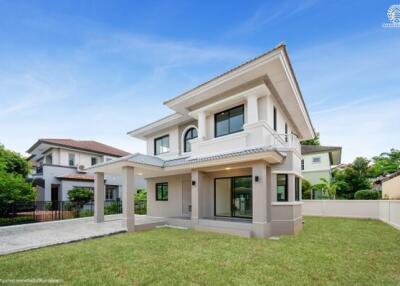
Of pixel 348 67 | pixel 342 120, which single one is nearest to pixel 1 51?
pixel 348 67

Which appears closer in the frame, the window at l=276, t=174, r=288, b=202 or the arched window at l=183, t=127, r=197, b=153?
the window at l=276, t=174, r=288, b=202

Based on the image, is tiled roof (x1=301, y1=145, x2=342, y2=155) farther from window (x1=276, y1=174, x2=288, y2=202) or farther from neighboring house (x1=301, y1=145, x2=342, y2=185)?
window (x1=276, y1=174, x2=288, y2=202)

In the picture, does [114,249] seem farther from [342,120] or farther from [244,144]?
[342,120]

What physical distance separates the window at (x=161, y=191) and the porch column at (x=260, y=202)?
796 cm

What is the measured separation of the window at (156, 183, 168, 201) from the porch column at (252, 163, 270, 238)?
7.96m

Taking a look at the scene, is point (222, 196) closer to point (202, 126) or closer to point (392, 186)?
point (202, 126)

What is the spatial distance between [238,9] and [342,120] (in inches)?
794

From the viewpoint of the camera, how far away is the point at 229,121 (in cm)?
1184

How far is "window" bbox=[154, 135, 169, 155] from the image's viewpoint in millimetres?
16344

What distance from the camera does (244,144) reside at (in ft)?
34.0

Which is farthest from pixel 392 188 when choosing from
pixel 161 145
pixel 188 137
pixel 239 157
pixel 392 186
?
pixel 161 145

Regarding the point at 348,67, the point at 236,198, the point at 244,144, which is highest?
the point at 348,67

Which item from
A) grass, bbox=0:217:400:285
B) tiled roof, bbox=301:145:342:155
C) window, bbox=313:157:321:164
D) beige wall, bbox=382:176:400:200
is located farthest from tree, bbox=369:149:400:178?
grass, bbox=0:217:400:285

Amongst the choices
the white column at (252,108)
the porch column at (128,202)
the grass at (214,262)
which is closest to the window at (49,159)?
the porch column at (128,202)
